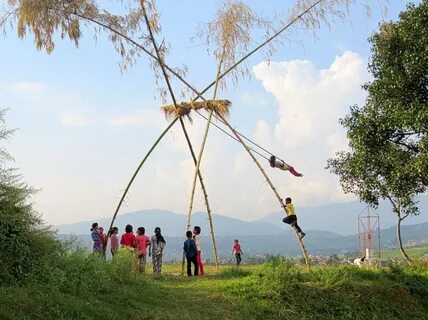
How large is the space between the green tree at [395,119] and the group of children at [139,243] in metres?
8.88

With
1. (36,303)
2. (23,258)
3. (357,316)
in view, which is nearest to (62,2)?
(23,258)

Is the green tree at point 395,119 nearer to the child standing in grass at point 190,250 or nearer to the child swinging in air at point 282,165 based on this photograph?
the child swinging in air at point 282,165

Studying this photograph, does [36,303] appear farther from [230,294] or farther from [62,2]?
[62,2]

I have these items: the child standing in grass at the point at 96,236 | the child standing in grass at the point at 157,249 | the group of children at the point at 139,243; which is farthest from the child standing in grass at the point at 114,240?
the child standing in grass at the point at 157,249

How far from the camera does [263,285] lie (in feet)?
→ 47.8

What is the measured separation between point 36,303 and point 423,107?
569 inches

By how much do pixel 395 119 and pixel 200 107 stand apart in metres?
6.99

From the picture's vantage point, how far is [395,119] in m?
20.5

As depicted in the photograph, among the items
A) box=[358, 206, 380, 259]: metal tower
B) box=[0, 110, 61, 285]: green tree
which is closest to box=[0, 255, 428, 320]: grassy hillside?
box=[0, 110, 61, 285]: green tree

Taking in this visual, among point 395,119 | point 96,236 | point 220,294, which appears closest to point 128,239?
point 96,236

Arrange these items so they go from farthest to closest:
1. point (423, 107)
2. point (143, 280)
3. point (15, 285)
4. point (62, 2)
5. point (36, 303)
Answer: point (423, 107) → point (62, 2) → point (143, 280) → point (15, 285) → point (36, 303)

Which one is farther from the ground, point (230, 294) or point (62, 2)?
point (62, 2)

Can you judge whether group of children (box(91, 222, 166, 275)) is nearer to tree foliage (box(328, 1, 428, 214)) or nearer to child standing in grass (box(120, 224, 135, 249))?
child standing in grass (box(120, 224, 135, 249))

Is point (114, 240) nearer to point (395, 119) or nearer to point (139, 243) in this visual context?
point (139, 243)
